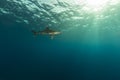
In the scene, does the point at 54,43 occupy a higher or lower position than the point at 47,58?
higher

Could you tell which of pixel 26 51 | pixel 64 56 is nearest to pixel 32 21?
pixel 26 51

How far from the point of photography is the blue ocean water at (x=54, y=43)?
28766mm

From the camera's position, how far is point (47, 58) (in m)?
79.8

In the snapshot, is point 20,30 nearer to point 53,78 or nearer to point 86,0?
point 86,0

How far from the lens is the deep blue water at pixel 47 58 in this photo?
49438 millimetres

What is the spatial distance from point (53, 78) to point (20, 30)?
2357cm

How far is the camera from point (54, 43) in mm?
55969

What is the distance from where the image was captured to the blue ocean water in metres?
28.8

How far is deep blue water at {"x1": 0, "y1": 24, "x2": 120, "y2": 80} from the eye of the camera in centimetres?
4944

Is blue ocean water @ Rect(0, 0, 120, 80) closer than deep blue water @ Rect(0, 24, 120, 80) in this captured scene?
Yes

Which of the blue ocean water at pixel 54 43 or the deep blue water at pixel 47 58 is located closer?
the blue ocean water at pixel 54 43

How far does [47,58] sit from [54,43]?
24.9 meters

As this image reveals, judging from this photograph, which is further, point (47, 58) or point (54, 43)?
point (47, 58)

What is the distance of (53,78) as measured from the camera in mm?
57656
